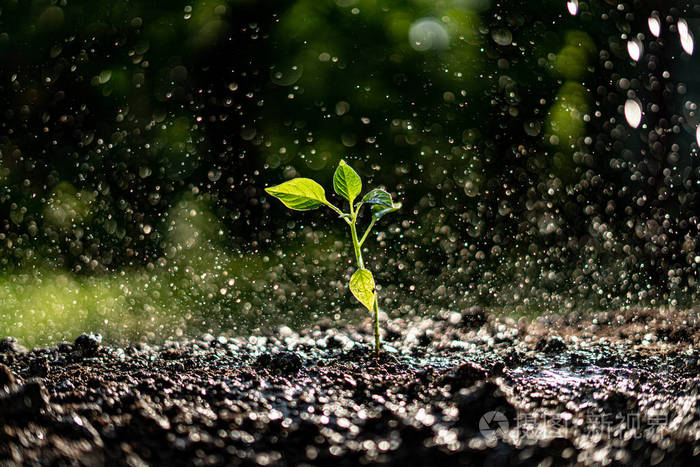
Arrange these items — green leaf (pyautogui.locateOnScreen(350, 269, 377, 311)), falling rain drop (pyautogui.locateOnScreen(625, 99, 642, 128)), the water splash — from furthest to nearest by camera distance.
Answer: falling rain drop (pyautogui.locateOnScreen(625, 99, 642, 128)), the water splash, green leaf (pyautogui.locateOnScreen(350, 269, 377, 311))

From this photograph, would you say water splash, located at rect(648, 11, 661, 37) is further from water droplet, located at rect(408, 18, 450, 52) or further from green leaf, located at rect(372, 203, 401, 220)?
green leaf, located at rect(372, 203, 401, 220)

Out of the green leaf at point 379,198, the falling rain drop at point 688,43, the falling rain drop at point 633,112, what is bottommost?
the falling rain drop at point 633,112

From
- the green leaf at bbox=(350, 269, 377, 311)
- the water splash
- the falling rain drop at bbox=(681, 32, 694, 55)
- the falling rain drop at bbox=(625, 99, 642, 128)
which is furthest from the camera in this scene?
the falling rain drop at bbox=(625, 99, 642, 128)

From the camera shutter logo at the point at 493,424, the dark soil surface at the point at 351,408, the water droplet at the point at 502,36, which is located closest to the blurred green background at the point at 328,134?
the water droplet at the point at 502,36

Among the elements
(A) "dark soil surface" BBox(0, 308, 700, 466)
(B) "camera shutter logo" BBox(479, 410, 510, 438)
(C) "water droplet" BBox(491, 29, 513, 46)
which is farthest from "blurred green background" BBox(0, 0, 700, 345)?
(B) "camera shutter logo" BBox(479, 410, 510, 438)

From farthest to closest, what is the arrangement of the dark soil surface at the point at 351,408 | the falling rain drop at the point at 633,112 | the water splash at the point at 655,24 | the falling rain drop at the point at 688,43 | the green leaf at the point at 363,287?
the falling rain drop at the point at 633,112 < the water splash at the point at 655,24 < the falling rain drop at the point at 688,43 < the green leaf at the point at 363,287 < the dark soil surface at the point at 351,408

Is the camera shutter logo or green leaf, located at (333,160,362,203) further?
green leaf, located at (333,160,362,203)

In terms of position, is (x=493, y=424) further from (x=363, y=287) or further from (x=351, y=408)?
(x=363, y=287)

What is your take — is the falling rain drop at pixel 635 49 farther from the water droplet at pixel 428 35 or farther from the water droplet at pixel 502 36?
the water droplet at pixel 428 35
